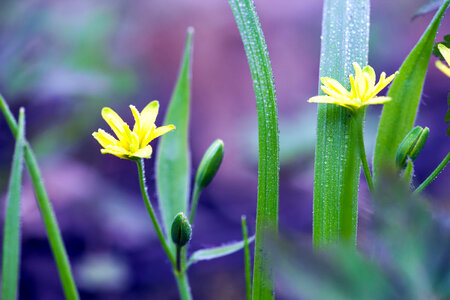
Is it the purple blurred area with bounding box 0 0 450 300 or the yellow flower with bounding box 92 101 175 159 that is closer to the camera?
the yellow flower with bounding box 92 101 175 159

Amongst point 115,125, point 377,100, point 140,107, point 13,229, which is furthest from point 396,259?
point 140,107

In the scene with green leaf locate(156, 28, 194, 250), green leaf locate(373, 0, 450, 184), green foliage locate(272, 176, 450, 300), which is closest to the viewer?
green foliage locate(272, 176, 450, 300)

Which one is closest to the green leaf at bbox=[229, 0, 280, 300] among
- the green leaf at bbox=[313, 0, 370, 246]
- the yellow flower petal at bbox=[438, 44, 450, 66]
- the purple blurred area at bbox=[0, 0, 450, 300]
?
the green leaf at bbox=[313, 0, 370, 246]

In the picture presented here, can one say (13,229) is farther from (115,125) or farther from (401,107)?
(401,107)

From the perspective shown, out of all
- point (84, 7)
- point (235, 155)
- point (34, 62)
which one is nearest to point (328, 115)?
point (34, 62)

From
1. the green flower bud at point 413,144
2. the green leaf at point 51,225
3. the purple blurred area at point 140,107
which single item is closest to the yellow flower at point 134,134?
the green leaf at point 51,225

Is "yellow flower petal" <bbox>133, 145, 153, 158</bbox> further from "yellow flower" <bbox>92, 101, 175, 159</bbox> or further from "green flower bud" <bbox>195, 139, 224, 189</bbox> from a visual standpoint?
"green flower bud" <bbox>195, 139, 224, 189</bbox>
